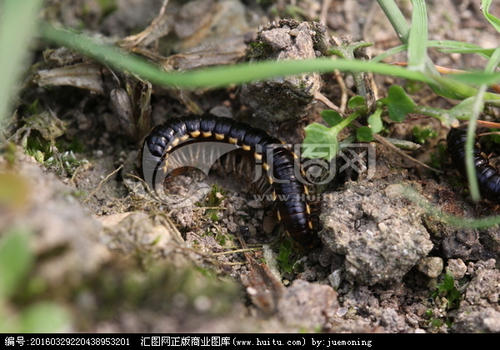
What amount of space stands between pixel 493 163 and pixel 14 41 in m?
4.85

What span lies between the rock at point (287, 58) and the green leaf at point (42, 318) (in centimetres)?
328

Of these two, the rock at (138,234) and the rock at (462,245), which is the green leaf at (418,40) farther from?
the rock at (138,234)

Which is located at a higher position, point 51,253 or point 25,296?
point 51,253

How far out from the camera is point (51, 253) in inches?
101

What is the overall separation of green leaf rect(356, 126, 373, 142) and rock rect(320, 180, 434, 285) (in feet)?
1.71

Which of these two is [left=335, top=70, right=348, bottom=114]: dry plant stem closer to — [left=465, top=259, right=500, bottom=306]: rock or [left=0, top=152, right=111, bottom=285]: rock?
[left=465, top=259, right=500, bottom=306]: rock

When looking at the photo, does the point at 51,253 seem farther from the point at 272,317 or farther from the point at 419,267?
the point at 419,267

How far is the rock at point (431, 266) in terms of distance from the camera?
4.17m

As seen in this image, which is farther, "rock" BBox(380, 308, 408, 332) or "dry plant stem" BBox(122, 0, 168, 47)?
"dry plant stem" BBox(122, 0, 168, 47)

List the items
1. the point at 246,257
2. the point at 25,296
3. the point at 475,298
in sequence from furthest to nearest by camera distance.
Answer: the point at 246,257 → the point at 475,298 → the point at 25,296

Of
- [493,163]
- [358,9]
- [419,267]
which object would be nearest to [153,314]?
[419,267]

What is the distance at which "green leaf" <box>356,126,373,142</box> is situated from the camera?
4.42m

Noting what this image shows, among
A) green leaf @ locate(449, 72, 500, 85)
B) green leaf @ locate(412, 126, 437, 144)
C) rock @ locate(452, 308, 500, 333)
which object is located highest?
green leaf @ locate(449, 72, 500, 85)

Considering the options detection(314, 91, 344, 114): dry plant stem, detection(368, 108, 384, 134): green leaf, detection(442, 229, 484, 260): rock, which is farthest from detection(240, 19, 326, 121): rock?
detection(442, 229, 484, 260): rock
